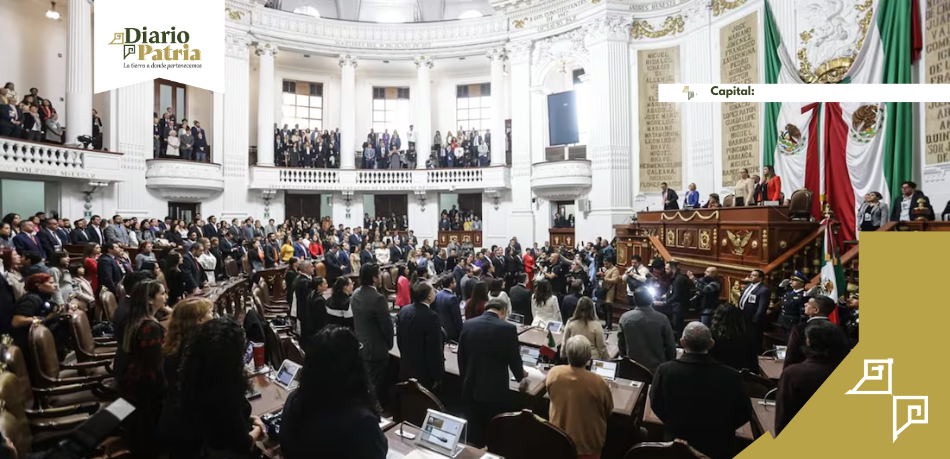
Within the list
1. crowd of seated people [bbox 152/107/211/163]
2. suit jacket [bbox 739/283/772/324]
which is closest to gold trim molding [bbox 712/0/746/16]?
suit jacket [bbox 739/283/772/324]

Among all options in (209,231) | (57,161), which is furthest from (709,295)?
(57,161)

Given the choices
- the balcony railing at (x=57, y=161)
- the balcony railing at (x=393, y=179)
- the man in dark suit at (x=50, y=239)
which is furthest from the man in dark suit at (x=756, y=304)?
the balcony railing at (x=57, y=161)

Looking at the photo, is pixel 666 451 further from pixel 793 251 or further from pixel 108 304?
pixel 793 251

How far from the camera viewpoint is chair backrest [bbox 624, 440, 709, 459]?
94.6 inches

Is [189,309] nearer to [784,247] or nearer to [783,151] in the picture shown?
[784,247]

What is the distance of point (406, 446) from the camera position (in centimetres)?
299

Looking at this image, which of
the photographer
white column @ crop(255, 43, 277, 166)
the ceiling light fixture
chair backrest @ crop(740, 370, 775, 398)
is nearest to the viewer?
chair backrest @ crop(740, 370, 775, 398)

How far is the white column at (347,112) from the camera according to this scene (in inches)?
763

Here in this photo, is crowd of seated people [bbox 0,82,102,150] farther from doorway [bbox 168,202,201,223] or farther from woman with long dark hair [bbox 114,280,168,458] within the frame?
woman with long dark hair [bbox 114,280,168,458]

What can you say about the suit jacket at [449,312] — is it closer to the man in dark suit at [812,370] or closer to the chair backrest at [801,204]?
the man in dark suit at [812,370]

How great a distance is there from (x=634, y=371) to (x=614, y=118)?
43.0 feet

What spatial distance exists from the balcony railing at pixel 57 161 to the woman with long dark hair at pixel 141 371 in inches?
432

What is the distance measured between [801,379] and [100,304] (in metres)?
7.71

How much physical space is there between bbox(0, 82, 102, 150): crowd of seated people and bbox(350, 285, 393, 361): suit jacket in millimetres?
10953
